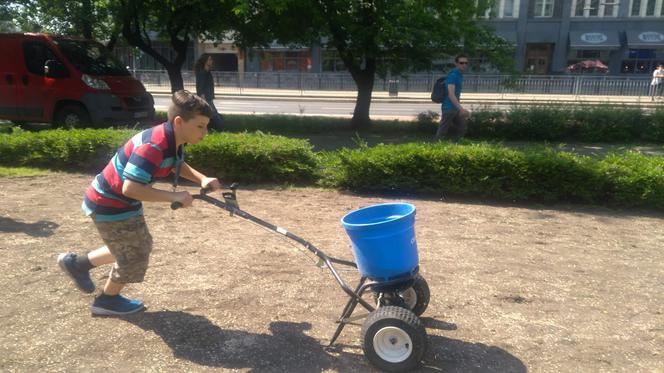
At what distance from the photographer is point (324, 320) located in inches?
146

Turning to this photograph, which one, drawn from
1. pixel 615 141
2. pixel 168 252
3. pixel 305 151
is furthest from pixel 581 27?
pixel 168 252

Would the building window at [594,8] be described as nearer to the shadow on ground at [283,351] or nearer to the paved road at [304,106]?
the paved road at [304,106]

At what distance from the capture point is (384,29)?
10.9 meters

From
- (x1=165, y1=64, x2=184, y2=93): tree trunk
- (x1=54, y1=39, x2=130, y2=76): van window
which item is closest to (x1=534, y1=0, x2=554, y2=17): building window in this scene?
(x1=165, y1=64, x2=184, y2=93): tree trunk

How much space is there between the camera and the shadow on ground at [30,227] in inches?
211

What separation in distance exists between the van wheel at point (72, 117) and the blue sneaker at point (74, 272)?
8.50 meters

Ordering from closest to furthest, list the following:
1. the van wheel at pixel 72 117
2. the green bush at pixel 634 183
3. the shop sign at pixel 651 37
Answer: the green bush at pixel 634 183 < the van wheel at pixel 72 117 < the shop sign at pixel 651 37

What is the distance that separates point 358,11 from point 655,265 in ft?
28.2

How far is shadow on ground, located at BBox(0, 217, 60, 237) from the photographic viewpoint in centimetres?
535

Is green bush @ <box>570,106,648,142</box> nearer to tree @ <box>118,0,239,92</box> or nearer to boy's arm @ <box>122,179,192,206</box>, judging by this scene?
tree @ <box>118,0,239,92</box>

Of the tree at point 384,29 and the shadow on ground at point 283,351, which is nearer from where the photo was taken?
the shadow on ground at point 283,351

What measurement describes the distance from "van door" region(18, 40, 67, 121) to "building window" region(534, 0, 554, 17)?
35173 millimetres

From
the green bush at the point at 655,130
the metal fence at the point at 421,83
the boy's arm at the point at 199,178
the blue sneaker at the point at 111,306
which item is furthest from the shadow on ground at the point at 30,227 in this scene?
the metal fence at the point at 421,83

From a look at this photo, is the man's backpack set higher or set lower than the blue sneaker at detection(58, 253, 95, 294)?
higher
